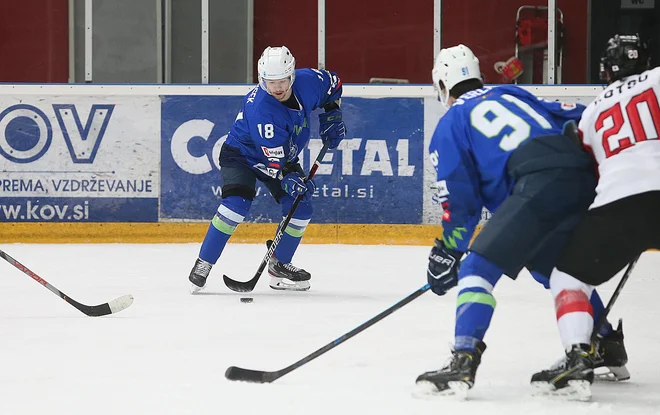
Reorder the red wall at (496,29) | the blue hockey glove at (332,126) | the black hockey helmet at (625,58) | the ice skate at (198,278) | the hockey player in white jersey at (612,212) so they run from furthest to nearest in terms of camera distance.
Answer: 1. the red wall at (496,29)
2. the blue hockey glove at (332,126)
3. the ice skate at (198,278)
4. the black hockey helmet at (625,58)
5. the hockey player in white jersey at (612,212)

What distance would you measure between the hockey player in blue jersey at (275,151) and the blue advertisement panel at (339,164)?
1.53 meters

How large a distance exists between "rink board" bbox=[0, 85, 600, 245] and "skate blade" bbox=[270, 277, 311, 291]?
1.64 m

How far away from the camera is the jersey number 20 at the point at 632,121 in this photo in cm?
226

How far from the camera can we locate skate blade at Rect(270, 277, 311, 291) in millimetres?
4336

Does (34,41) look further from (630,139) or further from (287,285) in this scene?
(630,139)

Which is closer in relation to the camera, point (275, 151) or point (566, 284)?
point (566, 284)

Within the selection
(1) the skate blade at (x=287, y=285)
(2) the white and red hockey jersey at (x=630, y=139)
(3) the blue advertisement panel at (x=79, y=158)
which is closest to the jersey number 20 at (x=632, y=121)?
(2) the white and red hockey jersey at (x=630, y=139)

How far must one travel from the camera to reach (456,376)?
7.47 ft

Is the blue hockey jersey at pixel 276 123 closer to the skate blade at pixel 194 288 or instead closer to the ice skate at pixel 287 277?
the ice skate at pixel 287 277

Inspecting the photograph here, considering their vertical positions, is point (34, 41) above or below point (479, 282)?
above

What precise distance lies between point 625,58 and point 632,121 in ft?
0.54

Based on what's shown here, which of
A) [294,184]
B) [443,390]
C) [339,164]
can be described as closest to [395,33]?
[339,164]

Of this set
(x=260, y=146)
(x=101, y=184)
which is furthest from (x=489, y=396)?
(x=101, y=184)

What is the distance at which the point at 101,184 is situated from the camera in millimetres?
6113
